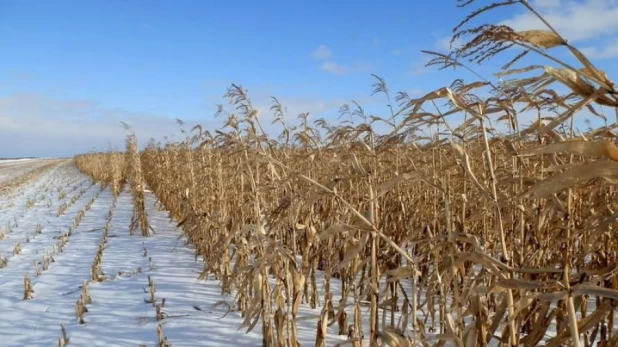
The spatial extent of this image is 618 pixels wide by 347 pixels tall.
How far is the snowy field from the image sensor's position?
3.64 metres

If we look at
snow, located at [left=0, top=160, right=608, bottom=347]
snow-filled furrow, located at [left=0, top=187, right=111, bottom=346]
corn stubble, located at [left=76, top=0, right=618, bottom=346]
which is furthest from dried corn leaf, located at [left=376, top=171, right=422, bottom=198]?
A: snow-filled furrow, located at [left=0, top=187, right=111, bottom=346]

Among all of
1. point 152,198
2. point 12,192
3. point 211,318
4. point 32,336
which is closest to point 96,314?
point 32,336

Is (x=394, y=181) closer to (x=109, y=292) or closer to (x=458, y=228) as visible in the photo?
(x=458, y=228)

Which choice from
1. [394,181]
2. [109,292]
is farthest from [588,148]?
[109,292]

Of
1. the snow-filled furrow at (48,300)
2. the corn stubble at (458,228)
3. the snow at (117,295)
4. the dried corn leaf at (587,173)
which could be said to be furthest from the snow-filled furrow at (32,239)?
the dried corn leaf at (587,173)

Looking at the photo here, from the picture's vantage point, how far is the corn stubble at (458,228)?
123 cm

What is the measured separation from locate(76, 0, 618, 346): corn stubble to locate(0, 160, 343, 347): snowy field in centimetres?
32

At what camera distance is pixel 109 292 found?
4.95 metres

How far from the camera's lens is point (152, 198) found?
49.9 ft

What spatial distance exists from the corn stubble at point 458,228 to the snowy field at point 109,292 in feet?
1.05

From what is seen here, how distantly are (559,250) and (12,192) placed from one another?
65.1ft

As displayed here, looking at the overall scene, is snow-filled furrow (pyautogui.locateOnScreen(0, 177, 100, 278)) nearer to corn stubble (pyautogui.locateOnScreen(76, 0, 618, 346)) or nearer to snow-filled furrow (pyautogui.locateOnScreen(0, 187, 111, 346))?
snow-filled furrow (pyautogui.locateOnScreen(0, 187, 111, 346))

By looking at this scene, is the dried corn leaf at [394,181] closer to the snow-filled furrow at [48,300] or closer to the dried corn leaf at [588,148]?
the dried corn leaf at [588,148]

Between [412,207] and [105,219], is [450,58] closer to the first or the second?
[412,207]
